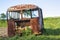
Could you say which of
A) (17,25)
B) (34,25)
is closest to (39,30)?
(34,25)

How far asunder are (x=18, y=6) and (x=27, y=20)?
3.98 feet

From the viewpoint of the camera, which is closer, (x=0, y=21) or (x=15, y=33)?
(x=15, y=33)

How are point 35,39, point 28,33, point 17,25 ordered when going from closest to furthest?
point 35,39
point 28,33
point 17,25

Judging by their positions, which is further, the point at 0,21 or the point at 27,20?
the point at 0,21

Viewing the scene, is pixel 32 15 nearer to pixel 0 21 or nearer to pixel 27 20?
pixel 27 20

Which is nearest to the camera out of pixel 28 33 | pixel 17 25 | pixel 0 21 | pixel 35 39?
pixel 35 39

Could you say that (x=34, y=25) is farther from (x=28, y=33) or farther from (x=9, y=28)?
(x=9, y=28)

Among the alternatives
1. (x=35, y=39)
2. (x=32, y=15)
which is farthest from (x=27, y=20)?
(x=35, y=39)

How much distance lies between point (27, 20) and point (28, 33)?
3.47ft

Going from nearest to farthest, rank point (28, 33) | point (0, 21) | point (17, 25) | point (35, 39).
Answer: point (35, 39), point (28, 33), point (17, 25), point (0, 21)

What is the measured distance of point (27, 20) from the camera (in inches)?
518

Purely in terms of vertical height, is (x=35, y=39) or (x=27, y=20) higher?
(x=27, y=20)

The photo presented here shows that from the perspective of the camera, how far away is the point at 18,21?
13.4 m

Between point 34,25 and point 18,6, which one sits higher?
point 18,6
